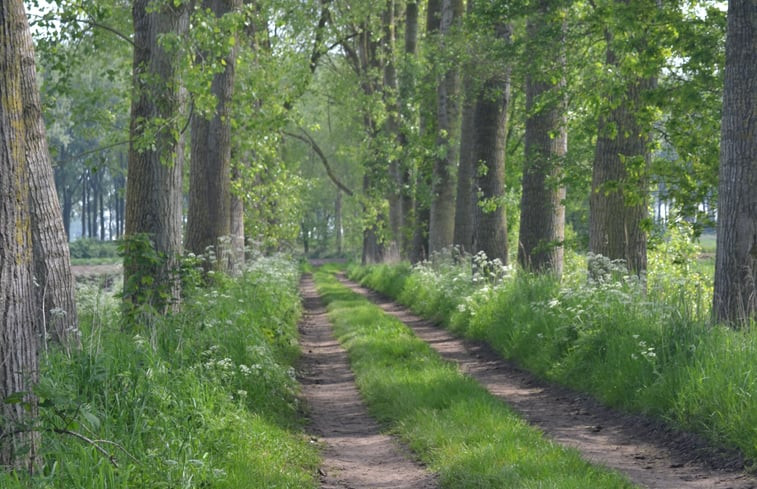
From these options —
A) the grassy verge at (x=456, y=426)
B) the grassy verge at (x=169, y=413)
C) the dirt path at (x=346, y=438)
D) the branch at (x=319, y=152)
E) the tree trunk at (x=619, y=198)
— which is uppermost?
the branch at (x=319, y=152)

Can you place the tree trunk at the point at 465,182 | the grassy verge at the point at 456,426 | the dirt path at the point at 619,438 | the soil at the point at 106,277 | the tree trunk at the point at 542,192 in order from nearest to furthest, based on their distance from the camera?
the grassy verge at the point at 456,426 < the dirt path at the point at 619,438 < the soil at the point at 106,277 < the tree trunk at the point at 542,192 < the tree trunk at the point at 465,182

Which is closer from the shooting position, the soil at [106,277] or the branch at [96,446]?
the branch at [96,446]

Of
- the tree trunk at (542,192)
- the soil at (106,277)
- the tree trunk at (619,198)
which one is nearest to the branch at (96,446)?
the soil at (106,277)

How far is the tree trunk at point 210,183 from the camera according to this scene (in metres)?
17.1

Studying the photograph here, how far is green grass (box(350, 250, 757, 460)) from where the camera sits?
26.1 feet

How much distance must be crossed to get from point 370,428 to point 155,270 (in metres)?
3.69

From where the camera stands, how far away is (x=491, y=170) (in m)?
20.2

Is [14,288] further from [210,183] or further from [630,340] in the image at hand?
[210,183]

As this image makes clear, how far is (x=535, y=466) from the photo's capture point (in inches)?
266

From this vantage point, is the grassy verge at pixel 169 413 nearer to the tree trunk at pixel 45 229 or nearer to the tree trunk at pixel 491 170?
the tree trunk at pixel 45 229

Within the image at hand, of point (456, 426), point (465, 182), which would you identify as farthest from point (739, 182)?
point (465, 182)

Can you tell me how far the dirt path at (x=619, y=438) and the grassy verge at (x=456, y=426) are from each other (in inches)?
18.2

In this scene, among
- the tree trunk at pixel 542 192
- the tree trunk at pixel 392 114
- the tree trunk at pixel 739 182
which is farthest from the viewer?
the tree trunk at pixel 392 114

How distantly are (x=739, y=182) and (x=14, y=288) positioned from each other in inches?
292
